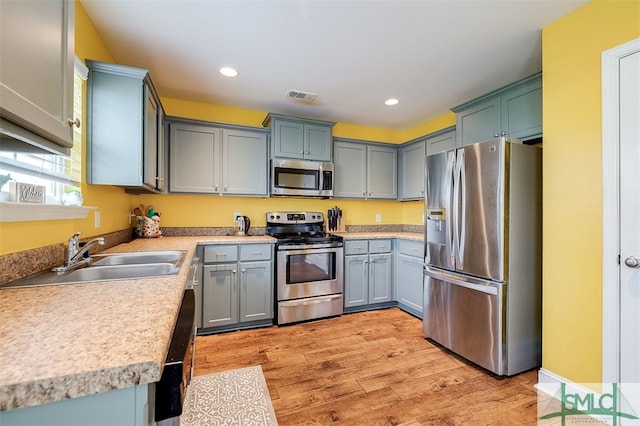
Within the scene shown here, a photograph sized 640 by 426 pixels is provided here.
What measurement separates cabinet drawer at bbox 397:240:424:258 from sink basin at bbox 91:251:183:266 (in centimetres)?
241

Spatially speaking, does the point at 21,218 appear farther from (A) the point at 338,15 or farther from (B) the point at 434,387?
(B) the point at 434,387

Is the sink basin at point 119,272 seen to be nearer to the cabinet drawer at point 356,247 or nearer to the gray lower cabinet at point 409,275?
the cabinet drawer at point 356,247

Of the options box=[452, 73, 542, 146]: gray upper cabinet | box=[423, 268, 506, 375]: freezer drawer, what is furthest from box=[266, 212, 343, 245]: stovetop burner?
box=[452, 73, 542, 146]: gray upper cabinet

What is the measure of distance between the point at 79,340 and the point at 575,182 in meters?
2.50

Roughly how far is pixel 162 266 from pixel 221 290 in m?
1.30

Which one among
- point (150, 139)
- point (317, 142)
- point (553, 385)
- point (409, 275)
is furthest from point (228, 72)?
point (553, 385)

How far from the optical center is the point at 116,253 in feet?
6.04

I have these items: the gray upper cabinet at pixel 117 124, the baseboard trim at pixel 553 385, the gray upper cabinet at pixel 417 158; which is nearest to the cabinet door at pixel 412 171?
the gray upper cabinet at pixel 417 158

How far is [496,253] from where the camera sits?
2043 mm

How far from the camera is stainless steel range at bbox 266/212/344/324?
9.78 ft

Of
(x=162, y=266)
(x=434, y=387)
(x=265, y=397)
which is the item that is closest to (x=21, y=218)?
(x=162, y=266)

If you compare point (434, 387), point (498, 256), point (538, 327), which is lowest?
point (434, 387)

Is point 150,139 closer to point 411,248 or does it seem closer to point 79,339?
point 79,339

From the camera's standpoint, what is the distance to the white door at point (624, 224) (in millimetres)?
1521
